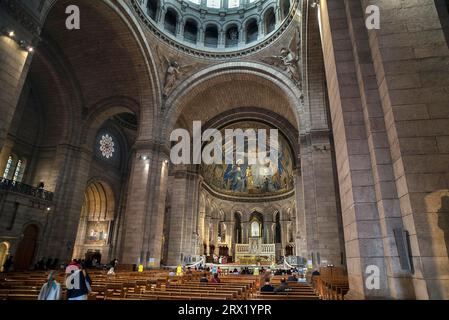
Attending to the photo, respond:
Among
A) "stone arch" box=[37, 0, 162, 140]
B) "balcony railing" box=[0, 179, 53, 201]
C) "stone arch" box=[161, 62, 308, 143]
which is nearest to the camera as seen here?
"balcony railing" box=[0, 179, 53, 201]

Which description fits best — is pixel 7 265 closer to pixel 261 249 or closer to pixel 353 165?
pixel 353 165

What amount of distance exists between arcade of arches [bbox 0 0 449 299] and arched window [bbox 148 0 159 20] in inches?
14.3

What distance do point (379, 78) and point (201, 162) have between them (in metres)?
21.8

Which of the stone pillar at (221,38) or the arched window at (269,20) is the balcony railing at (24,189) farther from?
the arched window at (269,20)

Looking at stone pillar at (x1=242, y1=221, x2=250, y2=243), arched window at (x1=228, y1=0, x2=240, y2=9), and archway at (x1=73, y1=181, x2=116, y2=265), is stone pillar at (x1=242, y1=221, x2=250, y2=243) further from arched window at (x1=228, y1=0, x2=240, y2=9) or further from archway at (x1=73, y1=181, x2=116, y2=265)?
arched window at (x1=228, y1=0, x2=240, y2=9)

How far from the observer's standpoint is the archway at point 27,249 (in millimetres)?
14984

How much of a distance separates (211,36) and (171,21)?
3.41 meters

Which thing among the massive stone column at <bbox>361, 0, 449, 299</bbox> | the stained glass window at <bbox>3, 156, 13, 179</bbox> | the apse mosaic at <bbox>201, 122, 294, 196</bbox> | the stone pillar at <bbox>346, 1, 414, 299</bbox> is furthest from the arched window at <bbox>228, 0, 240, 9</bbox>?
the stained glass window at <bbox>3, 156, 13, 179</bbox>

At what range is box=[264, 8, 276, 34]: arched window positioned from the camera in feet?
68.8

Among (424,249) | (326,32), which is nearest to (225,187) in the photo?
(326,32)

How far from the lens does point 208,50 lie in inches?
820

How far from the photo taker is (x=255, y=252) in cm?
3288

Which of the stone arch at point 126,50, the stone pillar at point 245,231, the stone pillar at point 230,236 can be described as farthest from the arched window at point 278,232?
the stone arch at point 126,50

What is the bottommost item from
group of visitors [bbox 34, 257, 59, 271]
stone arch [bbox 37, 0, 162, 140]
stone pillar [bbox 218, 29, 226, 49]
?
group of visitors [bbox 34, 257, 59, 271]
